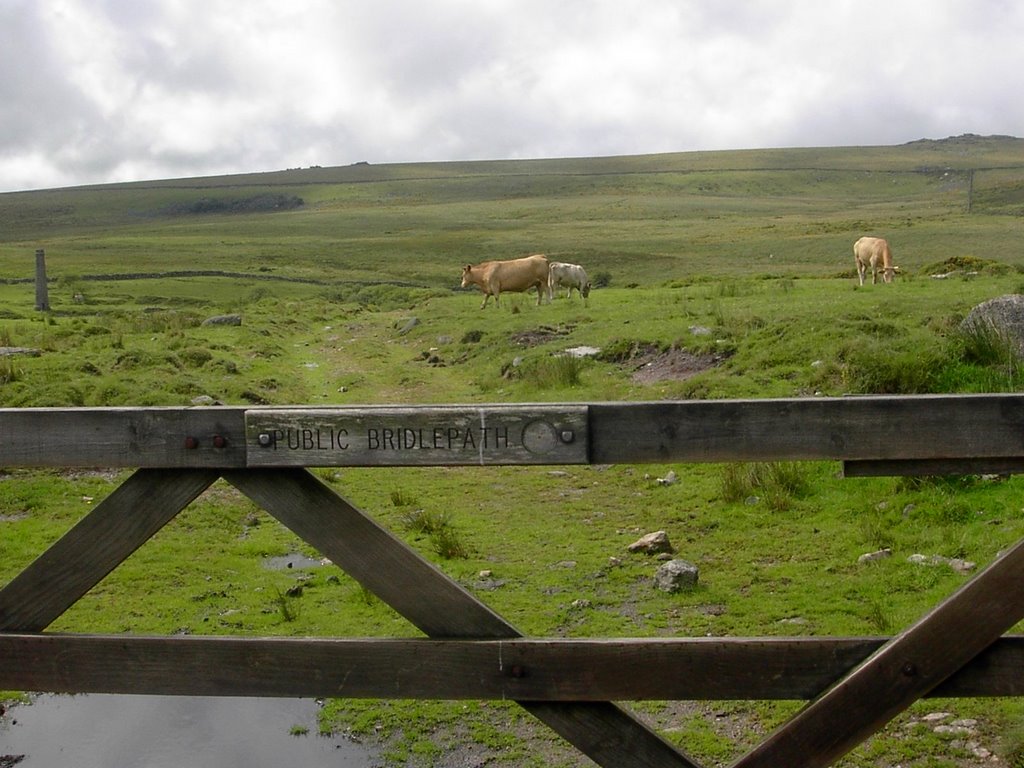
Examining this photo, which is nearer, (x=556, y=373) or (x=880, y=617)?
(x=880, y=617)

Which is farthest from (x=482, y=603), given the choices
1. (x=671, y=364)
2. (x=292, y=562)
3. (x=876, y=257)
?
(x=876, y=257)

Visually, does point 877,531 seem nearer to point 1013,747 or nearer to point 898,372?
point 1013,747

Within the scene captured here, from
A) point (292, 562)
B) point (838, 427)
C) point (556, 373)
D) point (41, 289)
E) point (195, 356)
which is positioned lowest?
point (292, 562)

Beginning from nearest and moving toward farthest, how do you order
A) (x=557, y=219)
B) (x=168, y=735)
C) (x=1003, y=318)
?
(x=168, y=735), (x=1003, y=318), (x=557, y=219)

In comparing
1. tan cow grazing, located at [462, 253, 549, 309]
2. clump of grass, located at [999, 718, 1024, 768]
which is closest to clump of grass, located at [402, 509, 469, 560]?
clump of grass, located at [999, 718, 1024, 768]

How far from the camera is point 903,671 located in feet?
10.8

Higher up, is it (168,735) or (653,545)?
(653,545)

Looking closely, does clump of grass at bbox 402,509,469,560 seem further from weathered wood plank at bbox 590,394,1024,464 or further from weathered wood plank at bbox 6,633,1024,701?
weathered wood plank at bbox 590,394,1024,464

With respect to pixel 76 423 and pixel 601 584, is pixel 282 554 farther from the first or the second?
pixel 76 423

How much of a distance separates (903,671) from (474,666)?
1275 mm

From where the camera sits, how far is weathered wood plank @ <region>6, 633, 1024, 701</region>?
3.41m

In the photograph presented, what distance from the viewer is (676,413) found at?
331 centimetres

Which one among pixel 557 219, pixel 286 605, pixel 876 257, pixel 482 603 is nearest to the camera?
pixel 482 603

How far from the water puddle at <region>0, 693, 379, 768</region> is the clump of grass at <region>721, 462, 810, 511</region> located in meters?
4.59
